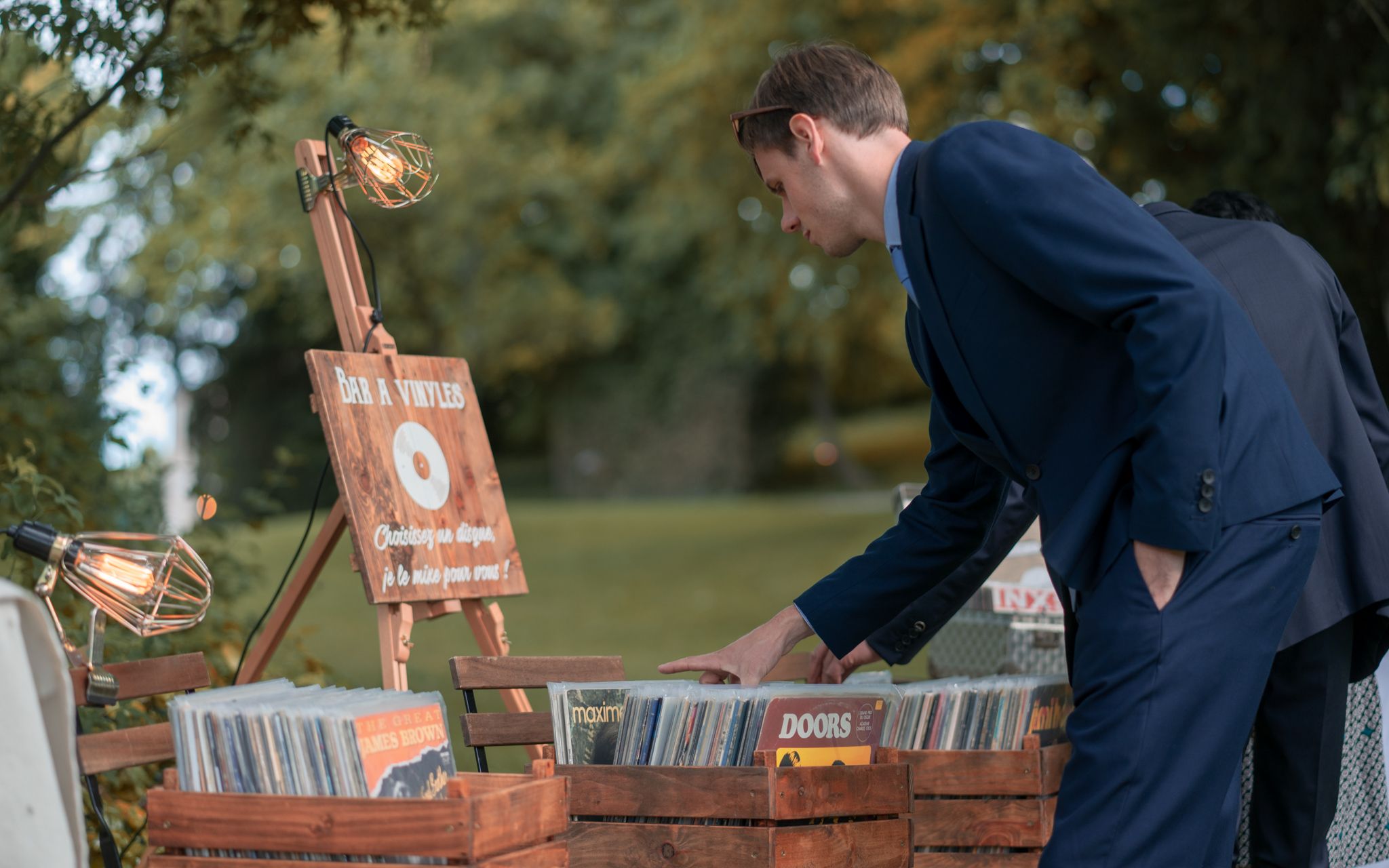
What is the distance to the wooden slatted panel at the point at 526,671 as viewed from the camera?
2.78 m

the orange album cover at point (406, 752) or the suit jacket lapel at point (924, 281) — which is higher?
the suit jacket lapel at point (924, 281)

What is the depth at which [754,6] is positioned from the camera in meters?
12.3

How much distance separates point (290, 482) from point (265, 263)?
48.7 ft

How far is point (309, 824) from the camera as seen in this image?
6.52ft

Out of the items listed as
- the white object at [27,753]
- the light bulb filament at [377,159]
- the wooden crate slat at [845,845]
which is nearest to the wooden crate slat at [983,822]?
the wooden crate slat at [845,845]

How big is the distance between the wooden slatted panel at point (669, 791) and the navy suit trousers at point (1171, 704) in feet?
1.97

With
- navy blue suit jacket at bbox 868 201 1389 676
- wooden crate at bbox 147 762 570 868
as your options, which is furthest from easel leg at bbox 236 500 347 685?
navy blue suit jacket at bbox 868 201 1389 676

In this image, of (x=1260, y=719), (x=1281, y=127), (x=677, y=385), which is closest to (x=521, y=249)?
(x=677, y=385)

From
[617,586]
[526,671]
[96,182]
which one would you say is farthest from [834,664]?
[617,586]

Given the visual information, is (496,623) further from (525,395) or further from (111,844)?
(525,395)

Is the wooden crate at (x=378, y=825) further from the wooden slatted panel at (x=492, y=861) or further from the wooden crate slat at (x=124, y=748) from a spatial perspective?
the wooden crate slat at (x=124, y=748)

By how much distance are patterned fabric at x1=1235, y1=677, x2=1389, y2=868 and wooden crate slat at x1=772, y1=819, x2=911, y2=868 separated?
0.96m

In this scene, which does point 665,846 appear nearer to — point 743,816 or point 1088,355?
point 743,816

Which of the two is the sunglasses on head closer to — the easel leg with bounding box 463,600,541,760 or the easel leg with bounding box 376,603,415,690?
the easel leg with bounding box 376,603,415,690
